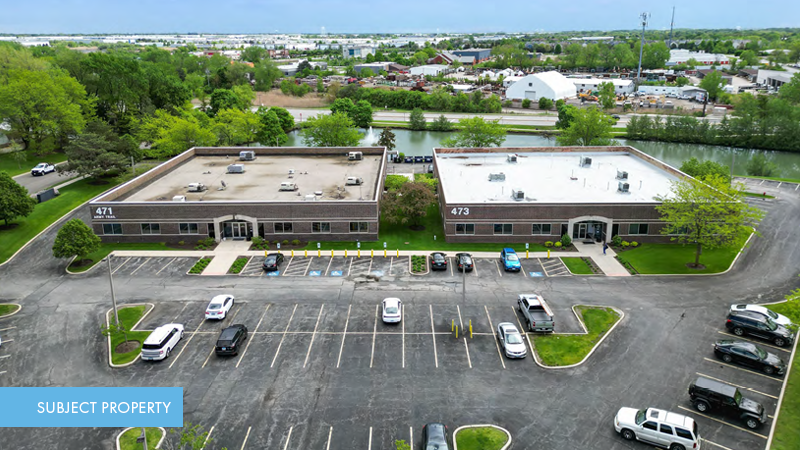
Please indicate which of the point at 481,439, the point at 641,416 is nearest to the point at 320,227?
the point at 481,439

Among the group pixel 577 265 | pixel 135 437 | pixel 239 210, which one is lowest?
pixel 135 437

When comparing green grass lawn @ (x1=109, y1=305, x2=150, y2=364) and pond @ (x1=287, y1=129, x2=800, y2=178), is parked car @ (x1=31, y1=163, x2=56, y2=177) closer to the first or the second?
pond @ (x1=287, y1=129, x2=800, y2=178)

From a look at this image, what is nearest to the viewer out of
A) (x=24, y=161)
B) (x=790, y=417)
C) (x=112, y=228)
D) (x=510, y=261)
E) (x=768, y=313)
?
(x=790, y=417)

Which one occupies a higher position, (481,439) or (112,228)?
(112,228)

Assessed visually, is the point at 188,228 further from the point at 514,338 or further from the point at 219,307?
the point at 514,338

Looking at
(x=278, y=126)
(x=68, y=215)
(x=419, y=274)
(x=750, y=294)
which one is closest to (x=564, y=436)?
(x=419, y=274)

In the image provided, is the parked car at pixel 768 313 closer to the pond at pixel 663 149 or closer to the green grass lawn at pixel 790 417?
the green grass lawn at pixel 790 417

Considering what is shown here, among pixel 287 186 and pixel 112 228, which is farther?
pixel 287 186

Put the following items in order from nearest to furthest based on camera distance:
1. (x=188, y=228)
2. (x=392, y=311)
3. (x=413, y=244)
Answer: (x=392, y=311), (x=413, y=244), (x=188, y=228)
